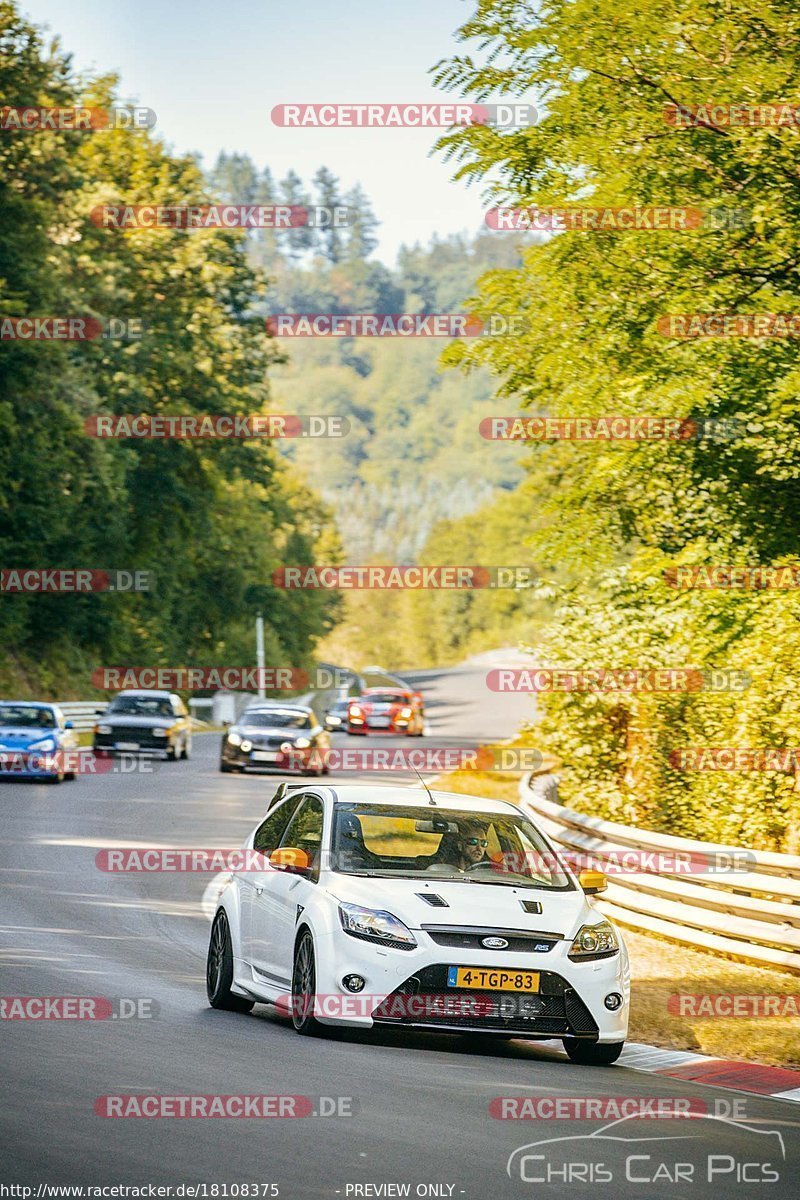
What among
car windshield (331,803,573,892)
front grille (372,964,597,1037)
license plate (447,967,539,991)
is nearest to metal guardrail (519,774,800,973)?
car windshield (331,803,573,892)

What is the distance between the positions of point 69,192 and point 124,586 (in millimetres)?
14433

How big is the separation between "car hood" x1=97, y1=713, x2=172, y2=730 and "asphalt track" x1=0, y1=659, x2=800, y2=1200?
26482 mm

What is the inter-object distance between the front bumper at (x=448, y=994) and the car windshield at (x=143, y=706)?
32.7 metres

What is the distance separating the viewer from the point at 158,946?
47.8 feet

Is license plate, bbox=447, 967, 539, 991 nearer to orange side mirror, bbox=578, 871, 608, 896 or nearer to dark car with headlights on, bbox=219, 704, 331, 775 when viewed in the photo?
orange side mirror, bbox=578, 871, 608, 896

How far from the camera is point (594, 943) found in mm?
10422

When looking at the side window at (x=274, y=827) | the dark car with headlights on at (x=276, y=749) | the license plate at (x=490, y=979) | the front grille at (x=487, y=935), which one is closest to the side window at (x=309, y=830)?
the side window at (x=274, y=827)

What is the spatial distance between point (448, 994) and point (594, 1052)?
94cm

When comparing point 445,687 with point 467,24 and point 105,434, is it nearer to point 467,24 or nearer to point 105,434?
point 105,434

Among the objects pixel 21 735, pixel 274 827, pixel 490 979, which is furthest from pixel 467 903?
pixel 21 735

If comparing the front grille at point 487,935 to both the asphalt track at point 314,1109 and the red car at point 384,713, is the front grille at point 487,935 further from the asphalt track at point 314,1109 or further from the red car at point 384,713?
the red car at point 384,713

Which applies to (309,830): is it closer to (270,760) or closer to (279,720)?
(270,760)

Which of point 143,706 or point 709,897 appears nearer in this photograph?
point 709,897

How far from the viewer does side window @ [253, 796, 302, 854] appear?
39.1 ft
